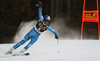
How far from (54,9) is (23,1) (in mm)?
2152

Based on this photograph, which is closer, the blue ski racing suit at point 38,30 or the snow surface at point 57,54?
the snow surface at point 57,54

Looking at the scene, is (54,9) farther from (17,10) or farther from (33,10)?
(17,10)

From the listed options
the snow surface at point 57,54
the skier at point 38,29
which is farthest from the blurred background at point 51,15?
the skier at point 38,29

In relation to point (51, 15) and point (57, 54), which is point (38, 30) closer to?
→ point (57, 54)

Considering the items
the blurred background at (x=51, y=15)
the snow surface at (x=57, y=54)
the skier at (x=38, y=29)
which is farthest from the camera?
the blurred background at (x=51, y=15)

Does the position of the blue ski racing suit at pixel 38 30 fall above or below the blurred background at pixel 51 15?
below

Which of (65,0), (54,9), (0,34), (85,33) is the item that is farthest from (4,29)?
(85,33)

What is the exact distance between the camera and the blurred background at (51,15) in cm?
1143

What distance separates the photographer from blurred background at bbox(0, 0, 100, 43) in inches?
450

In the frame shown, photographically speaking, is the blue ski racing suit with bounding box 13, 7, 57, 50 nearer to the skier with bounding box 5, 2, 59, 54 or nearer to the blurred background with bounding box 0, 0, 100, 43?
the skier with bounding box 5, 2, 59, 54

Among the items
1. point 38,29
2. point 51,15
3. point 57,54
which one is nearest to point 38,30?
point 38,29

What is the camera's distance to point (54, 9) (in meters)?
12.1

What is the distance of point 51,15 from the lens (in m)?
12.1

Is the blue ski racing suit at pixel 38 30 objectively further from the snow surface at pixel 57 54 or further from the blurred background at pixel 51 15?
the blurred background at pixel 51 15
